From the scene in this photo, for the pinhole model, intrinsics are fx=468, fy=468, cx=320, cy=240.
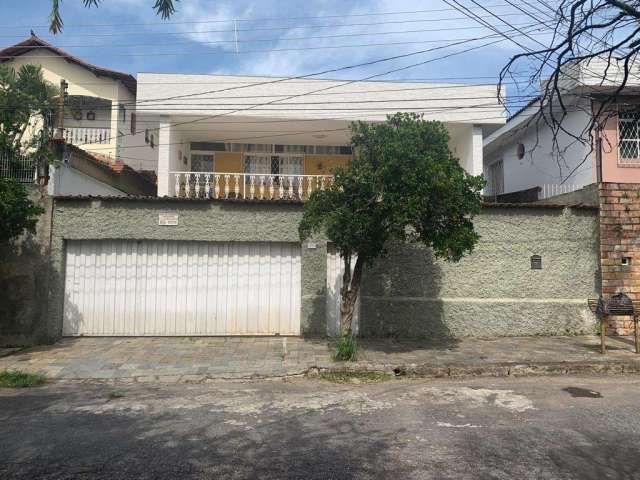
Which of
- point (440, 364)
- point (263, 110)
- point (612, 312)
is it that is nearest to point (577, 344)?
point (612, 312)

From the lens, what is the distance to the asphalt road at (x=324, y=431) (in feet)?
11.1

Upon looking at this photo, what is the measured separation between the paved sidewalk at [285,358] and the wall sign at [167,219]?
211cm

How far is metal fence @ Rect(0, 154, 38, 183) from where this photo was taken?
859 centimetres

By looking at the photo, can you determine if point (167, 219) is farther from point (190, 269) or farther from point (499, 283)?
point (499, 283)

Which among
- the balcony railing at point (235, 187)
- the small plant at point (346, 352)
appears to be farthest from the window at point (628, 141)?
the small plant at point (346, 352)

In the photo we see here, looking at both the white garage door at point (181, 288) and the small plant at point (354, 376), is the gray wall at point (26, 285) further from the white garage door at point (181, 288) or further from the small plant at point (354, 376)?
the small plant at point (354, 376)

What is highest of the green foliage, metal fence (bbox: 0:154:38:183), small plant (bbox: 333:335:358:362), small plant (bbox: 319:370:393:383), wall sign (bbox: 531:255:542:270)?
metal fence (bbox: 0:154:38:183)

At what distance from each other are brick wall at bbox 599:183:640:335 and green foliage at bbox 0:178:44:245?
10140 mm

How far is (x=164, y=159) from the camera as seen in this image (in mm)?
11938

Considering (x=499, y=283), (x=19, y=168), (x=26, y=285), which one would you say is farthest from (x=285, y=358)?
(x=19, y=168)

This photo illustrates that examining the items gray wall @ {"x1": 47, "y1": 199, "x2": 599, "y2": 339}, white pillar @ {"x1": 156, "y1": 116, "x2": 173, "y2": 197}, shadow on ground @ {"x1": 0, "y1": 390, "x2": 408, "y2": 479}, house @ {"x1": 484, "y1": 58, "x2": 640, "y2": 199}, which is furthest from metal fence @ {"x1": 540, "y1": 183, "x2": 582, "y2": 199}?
shadow on ground @ {"x1": 0, "y1": 390, "x2": 408, "y2": 479}

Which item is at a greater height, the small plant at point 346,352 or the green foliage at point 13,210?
the green foliage at point 13,210

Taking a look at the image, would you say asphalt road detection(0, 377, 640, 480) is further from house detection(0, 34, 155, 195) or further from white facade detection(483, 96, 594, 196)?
house detection(0, 34, 155, 195)

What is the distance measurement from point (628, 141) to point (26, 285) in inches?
555
